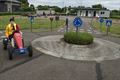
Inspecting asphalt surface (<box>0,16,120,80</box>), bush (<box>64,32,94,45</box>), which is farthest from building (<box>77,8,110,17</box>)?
asphalt surface (<box>0,16,120,80</box>)

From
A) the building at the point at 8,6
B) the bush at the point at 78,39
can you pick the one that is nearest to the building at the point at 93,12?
the building at the point at 8,6

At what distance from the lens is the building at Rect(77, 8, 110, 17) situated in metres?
61.0

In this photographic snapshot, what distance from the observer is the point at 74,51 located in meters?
9.22

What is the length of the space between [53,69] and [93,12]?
196 feet

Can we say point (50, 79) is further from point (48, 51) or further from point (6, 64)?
point (48, 51)

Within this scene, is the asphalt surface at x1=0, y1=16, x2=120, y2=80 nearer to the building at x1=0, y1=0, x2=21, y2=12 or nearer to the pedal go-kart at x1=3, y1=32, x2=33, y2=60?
the pedal go-kart at x1=3, y1=32, x2=33, y2=60

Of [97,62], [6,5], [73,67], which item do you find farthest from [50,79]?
[6,5]

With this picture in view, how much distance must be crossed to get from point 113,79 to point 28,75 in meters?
2.84

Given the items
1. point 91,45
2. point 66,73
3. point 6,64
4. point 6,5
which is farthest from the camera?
point 6,5

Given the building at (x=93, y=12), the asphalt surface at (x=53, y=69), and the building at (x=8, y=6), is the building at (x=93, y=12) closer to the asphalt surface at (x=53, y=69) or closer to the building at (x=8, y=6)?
the building at (x=8, y=6)

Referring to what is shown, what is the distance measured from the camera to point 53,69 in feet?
20.9

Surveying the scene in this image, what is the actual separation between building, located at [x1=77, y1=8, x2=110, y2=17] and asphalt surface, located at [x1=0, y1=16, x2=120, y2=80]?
2176 inches

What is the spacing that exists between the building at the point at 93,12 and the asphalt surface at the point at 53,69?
181 ft

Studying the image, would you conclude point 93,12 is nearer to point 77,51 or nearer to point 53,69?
point 77,51
